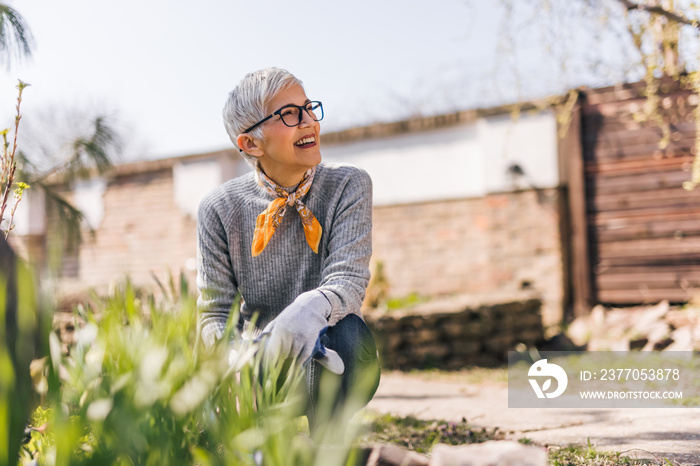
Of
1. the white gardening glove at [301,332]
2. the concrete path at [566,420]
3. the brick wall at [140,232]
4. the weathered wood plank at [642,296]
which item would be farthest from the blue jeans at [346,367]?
the brick wall at [140,232]

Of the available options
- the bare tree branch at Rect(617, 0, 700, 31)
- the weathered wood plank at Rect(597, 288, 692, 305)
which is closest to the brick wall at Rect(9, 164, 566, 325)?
the weathered wood plank at Rect(597, 288, 692, 305)

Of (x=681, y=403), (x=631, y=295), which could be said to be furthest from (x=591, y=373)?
(x=631, y=295)

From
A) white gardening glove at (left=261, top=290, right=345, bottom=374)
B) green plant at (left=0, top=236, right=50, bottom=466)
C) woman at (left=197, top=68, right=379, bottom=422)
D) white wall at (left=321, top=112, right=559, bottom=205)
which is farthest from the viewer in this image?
white wall at (left=321, top=112, right=559, bottom=205)

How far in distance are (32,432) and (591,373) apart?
3830 mm

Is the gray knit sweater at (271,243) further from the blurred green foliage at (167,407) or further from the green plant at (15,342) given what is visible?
the green plant at (15,342)

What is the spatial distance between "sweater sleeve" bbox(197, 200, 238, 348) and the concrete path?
1.20 m

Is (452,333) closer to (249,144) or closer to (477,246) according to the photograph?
(477,246)

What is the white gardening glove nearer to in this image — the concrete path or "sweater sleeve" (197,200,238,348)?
"sweater sleeve" (197,200,238,348)

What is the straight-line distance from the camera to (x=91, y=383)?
1138 mm

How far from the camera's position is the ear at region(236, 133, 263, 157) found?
6.44 feet

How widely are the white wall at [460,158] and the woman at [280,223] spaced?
483 cm

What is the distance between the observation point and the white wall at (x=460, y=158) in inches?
254

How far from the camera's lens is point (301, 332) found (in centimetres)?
149

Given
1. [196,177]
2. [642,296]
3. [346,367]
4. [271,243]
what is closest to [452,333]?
[642,296]
